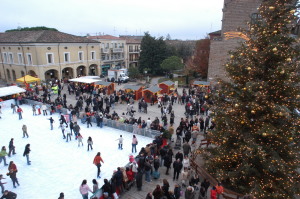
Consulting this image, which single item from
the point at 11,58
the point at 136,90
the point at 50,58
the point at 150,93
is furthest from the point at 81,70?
the point at 150,93

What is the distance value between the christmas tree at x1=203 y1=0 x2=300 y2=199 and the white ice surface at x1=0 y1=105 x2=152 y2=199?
608cm

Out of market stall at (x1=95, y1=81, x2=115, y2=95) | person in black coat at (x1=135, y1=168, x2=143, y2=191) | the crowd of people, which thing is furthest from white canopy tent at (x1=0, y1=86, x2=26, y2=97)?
person in black coat at (x1=135, y1=168, x2=143, y2=191)

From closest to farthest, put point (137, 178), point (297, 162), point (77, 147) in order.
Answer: point (297, 162)
point (137, 178)
point (77, 147)

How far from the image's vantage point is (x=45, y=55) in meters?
32.1

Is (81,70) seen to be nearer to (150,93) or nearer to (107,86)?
(107,86)

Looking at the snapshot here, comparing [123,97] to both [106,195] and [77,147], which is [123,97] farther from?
[106,195]

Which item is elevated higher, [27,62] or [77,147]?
[27,62]

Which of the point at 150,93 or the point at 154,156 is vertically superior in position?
the point at 150,93

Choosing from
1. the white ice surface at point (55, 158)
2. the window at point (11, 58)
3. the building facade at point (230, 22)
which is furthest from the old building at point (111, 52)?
the white ice surface at point (55, 158)

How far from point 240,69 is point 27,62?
34.4 meters

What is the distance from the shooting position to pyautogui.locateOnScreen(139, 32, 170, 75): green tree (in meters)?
44.2

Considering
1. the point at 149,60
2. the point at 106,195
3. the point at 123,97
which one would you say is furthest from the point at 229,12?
the point at 106,195

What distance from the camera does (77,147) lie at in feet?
41.0

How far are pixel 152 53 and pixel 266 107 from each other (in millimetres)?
39013
